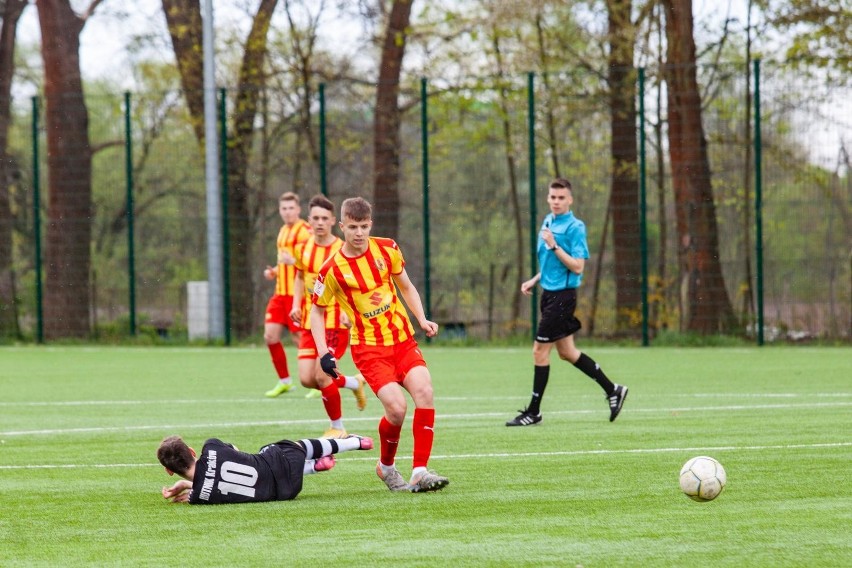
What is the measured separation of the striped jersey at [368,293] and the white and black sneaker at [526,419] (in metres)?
2.78

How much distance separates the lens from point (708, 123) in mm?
20297

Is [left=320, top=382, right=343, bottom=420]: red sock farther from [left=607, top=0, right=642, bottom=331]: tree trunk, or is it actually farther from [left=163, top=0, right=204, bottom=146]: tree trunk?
[left=163, top=0, right=204, bottom=146]: tree trunk

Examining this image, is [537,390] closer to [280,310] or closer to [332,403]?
[332,403]

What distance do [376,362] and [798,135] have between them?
13.5 metres

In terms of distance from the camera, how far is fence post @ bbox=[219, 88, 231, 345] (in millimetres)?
21969

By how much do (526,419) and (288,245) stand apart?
12.4ft

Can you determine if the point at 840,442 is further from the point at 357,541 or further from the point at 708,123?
the point at 708,123

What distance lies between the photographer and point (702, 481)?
6348 mm

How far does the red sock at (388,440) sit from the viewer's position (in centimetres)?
725

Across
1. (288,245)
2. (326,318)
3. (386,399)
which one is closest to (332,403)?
(326,318)

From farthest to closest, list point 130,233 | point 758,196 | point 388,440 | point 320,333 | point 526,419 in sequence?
point 130,233 < point 758,196 < point 526,419 < point 320,333 < point 388,440

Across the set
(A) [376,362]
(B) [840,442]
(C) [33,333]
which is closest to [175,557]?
(A) [376,362]

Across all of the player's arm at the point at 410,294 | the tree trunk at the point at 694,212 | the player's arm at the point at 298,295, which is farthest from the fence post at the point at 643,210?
the player's arm at the point at 410,294

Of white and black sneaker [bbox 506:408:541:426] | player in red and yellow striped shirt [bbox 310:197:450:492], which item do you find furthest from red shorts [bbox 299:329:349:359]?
player in red and yellow striped shirt [bbox 310:197:450:492]
